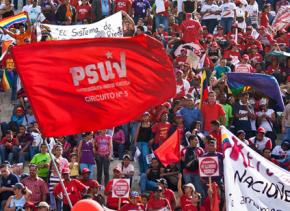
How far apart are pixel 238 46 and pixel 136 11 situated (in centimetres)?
399

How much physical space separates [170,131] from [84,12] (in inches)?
386

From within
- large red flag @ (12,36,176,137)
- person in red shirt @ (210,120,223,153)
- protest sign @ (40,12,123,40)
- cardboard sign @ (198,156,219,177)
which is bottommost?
person in red shirt @ (210,120,223,153)

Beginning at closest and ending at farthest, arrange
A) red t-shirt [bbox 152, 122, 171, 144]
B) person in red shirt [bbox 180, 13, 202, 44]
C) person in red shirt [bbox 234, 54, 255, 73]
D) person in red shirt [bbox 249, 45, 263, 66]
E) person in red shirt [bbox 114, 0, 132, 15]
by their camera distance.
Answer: red t-shirt [bbox 152, 122, 171, 144] → person in red shirt [bbox 234, 54, 255, 73] → person in red shirt [bbox 249, 45, 263, 66] → person in red shirt [bbox 180, 13, 202, 44] → person in red shirt [bbox 114, 0, 132, 15]

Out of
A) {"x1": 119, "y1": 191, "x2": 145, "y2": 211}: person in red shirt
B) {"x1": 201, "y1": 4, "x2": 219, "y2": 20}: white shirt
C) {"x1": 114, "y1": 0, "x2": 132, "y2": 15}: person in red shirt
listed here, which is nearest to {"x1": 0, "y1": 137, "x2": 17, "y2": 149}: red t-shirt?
{"x1": 119, "y1": 191, "x2": 145, "y2": 211}: person in red shirt

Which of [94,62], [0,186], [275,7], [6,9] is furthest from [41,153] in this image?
[275,7]

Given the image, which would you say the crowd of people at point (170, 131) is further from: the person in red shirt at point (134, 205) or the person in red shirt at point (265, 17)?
the person in red shirt at point (265, 17)

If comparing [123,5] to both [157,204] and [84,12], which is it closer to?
[84,12]

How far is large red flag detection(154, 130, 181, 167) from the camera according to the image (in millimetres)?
21922

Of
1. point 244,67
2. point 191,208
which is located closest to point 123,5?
point 244,67

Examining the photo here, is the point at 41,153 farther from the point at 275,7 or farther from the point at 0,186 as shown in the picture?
the point at 275,7

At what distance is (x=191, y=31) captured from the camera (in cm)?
2991

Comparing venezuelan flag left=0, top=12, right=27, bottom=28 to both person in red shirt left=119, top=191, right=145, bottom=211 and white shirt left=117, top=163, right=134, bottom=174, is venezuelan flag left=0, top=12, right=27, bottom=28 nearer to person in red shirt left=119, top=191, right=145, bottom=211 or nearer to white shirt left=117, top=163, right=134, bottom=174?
white shirt left=117, top=163, right=134, bottom=174

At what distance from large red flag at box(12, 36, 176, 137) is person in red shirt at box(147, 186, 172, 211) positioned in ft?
16.1

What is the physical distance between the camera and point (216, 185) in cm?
2081
